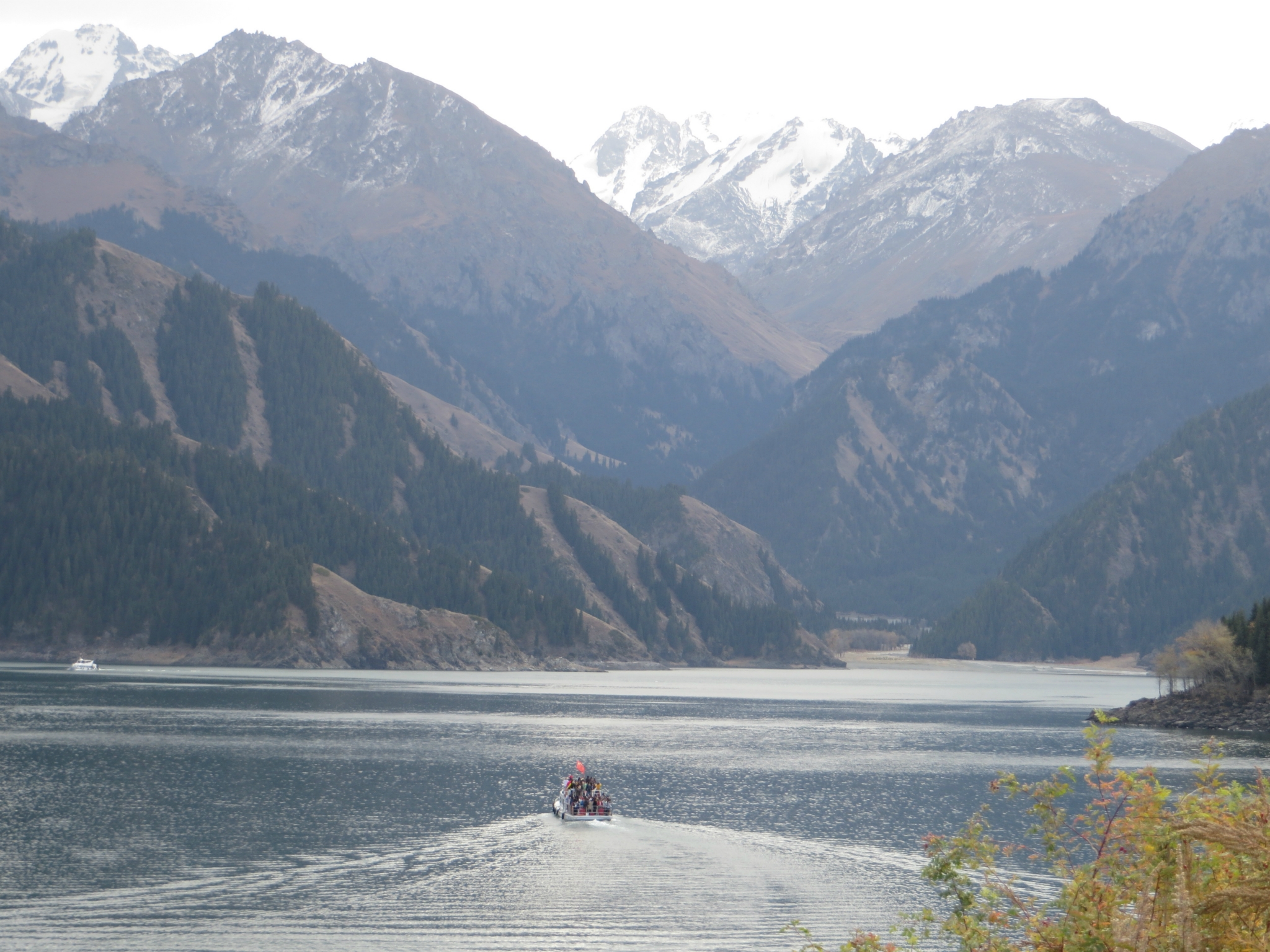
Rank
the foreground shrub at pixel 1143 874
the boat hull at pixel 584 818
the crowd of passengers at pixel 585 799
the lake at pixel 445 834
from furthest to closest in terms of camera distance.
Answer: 1. the crowd of passengers at pixel 585 799
2. the boat hull at pixel 584 818
3. the lake at pixel 445 834
4. the foreground shrub at pixel 1143 874

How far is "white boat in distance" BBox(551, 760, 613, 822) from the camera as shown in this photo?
4274 inches

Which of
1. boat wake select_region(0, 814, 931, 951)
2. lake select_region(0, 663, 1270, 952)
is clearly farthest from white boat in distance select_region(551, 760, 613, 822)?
boat wake select_region(0, 814, 931, 951)

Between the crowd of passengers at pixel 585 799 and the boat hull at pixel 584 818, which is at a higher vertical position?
the crowd of passengers at pixel 585 799

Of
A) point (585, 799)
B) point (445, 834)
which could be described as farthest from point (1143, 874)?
point (585, 799)

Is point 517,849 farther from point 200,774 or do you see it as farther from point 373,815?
point 200,774

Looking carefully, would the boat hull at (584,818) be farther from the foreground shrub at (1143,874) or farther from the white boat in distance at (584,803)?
the foreground shrub at (1143,874)

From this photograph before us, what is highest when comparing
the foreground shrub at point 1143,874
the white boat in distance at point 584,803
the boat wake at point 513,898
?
the foreground shrub at point 1143,874

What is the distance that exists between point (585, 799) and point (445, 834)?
12.7 metres

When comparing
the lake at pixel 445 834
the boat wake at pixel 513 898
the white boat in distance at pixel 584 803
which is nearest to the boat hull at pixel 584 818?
the white boat in distance at pixel 584 803

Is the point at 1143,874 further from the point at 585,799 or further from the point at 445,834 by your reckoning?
the point at 585,799

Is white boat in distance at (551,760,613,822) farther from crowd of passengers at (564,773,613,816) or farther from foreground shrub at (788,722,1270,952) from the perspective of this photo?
foreground shrub at (788,722,1270,952)

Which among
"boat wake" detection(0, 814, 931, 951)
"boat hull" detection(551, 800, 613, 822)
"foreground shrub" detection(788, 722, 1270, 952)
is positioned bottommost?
"boat wake" detection(0, 814, 931, 951)

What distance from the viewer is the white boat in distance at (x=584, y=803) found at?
109m

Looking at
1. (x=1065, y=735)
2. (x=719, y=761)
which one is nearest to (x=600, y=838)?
(x=719, y=761)
